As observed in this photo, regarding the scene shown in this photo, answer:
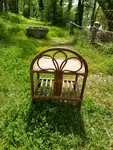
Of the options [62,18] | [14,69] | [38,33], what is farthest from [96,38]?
[62,18]

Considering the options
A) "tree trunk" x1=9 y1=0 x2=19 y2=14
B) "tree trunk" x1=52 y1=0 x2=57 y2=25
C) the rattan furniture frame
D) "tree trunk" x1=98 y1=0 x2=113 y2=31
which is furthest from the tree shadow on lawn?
"tree trunk" x1=9 y1=0 x2=19 y2=14

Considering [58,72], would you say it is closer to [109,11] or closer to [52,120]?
[52,120]

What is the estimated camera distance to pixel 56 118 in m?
3.89

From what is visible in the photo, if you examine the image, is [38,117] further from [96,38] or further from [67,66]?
[96,38]

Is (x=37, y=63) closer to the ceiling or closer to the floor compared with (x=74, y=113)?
closer to the ceiling

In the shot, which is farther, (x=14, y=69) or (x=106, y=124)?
(x=14, y=69)

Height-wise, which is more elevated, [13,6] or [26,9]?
[13,6]

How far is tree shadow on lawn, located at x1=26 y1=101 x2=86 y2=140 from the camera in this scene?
3647mm

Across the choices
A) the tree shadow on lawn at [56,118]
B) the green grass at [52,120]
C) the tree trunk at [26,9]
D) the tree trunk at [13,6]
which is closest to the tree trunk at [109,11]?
the green grass at [52,120]

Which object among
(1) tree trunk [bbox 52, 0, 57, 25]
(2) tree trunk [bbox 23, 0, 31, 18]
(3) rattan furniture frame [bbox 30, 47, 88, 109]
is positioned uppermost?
(3) rattan furniture frame [bbox 30, 47, 88, 109]

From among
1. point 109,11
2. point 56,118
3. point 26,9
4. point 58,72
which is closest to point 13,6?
point 26,9

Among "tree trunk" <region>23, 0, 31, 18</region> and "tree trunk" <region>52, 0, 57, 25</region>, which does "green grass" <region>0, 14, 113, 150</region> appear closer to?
"tree trunk" <region>52, 0, 57, 25</region>

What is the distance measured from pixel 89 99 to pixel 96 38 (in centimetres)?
593

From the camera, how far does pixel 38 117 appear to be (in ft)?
12.7
